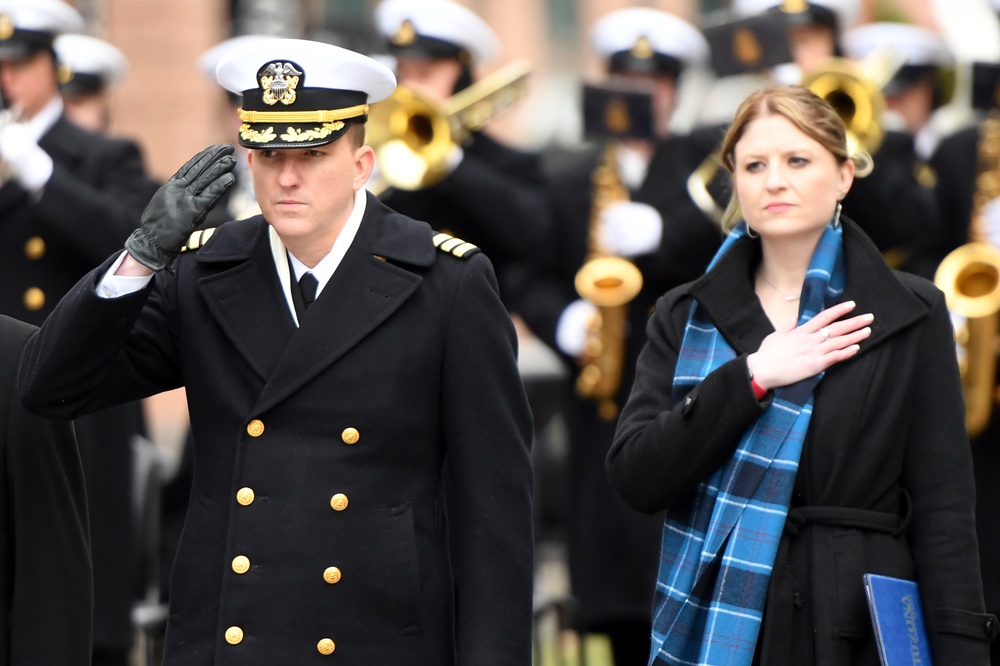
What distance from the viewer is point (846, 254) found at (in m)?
5.14

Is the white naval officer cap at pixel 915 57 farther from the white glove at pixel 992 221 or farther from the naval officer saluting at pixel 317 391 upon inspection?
the naval officer saluting at pixel 317 391

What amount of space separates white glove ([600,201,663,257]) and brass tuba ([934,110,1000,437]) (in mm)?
1113

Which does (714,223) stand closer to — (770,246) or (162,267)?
(770,246)

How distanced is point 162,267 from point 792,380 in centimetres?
143

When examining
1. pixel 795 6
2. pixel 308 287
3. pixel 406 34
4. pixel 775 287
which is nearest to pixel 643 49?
pixel 795 6

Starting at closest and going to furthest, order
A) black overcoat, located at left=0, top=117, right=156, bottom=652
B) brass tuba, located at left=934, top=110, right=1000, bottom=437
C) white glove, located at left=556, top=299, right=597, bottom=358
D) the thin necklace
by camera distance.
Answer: the thin necklace → brass tuba, located at left=934, top=110, right=1000, bottom=437 → black overcoat, located at left=0, top=117, right=156, bottom=652 → white glove, located at left=556, top=299, right=597, bottom=358

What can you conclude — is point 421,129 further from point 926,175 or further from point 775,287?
point 775,287

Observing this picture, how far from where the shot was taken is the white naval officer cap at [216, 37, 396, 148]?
179 inches

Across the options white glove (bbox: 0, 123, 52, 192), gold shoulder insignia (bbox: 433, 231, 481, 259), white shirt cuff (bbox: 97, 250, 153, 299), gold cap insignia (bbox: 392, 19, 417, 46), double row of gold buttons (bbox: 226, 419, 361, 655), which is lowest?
double row of gold buttons (bbox: 226, 419, 361, 655)

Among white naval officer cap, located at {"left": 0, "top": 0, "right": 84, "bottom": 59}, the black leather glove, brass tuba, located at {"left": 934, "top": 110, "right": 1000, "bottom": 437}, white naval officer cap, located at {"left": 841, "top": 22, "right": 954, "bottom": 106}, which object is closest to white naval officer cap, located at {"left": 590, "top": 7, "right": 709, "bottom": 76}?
white naval officer cap, located at {"left": 841, "top": 22, "right": 954, "bottom": 106}

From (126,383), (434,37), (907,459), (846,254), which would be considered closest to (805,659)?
(907,459)

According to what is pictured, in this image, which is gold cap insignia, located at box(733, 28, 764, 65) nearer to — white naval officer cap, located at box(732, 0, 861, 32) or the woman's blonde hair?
white naval officer cap, located at box(732, 0, 861, 32)

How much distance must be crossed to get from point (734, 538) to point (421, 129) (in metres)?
3.58

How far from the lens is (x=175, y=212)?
4.43 metres
